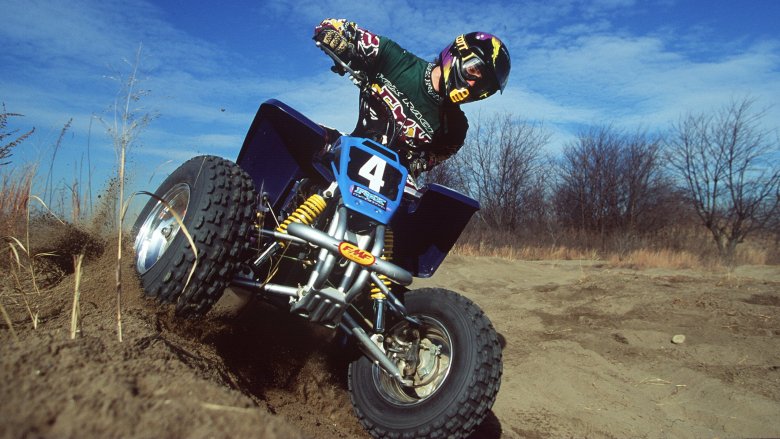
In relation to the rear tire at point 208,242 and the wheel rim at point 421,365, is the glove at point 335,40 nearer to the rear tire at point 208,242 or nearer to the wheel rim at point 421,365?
the rear tire at point 208,242

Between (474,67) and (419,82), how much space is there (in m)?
0.42

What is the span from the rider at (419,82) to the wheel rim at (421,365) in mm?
1072

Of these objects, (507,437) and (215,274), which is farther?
(507,437)

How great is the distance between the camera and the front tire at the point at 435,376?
261cm

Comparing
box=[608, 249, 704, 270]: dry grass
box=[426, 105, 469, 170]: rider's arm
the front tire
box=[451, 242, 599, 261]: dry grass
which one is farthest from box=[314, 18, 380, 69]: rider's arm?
box=[451, 242, 599, 261]: dry grass

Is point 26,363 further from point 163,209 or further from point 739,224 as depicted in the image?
point 739,224

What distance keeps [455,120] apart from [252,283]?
1.79 metres

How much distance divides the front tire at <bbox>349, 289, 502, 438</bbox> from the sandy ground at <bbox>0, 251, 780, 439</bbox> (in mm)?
316

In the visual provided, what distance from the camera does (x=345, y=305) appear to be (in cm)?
255

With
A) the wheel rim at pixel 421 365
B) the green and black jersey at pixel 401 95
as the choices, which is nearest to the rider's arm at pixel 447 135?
the green and black jersey at pixel 401 95

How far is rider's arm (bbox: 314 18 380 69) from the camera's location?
329cm

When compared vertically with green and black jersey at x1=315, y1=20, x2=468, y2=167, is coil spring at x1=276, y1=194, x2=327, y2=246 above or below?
below

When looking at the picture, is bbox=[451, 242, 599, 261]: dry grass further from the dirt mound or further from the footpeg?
the footpeg

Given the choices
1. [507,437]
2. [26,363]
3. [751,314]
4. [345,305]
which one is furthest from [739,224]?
[26,363]
